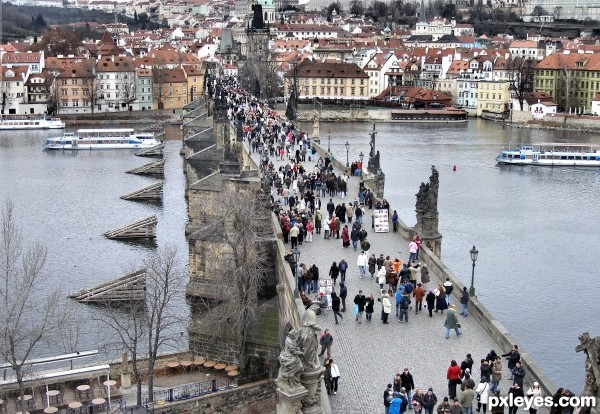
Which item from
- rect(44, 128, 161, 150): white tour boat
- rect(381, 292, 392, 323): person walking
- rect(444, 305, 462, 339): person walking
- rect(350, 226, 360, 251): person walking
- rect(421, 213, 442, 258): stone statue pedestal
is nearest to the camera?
rect(444, 305, 462, 339): person walking

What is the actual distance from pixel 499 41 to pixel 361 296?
128m

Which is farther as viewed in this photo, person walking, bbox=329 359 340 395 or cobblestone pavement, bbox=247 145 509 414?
cobblestone pavement, bbox=247 145 509 414

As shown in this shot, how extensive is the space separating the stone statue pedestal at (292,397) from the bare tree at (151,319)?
9.18 meters

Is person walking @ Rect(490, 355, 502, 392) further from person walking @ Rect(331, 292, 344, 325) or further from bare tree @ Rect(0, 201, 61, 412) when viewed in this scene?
bare tree @ Rect(0, 201, 61, 412)

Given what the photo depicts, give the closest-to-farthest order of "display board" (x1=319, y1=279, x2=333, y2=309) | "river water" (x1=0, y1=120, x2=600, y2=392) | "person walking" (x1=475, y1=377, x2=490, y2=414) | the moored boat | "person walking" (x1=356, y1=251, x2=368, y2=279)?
"person walking" (x1=475, y1=377, x2=490, y2=414) → "display board" (x1=319, y1=279, x2=333, y2=309) → "person walking" (x1=356, y1=251, x2=368, y2=279) → "river water" (x1=0, y1=120, x2=600, y2=392) → the moored boat

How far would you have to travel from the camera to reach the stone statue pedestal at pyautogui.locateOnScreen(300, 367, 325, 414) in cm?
1235

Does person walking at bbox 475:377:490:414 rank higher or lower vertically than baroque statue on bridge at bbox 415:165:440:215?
lower

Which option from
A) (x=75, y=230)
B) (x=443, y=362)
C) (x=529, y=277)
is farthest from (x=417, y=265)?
(x=75, y=230)

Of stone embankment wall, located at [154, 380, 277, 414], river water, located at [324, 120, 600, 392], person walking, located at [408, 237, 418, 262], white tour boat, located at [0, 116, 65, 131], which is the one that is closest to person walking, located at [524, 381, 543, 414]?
person walking, located at [408, 237, 418, 262]

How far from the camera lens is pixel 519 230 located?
125 ft

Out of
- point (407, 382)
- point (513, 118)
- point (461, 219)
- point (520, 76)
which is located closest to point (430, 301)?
point (407, 382)

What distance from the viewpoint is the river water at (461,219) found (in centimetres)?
2677

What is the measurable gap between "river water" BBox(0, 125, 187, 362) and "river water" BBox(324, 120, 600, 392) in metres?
9.68

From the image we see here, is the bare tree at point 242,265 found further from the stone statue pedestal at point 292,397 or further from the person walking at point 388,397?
the stone statue pedestal at point 292,397
